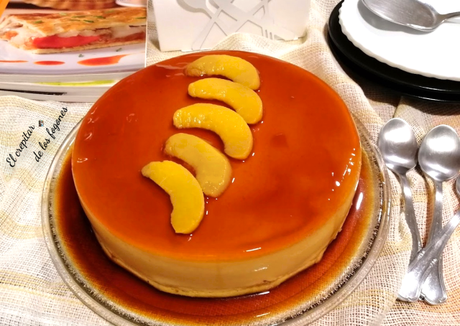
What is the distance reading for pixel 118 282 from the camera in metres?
1.35

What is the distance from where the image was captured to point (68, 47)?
82.2 inches

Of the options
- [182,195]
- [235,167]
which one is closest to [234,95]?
[235,167]

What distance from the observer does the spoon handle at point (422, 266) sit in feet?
4.47

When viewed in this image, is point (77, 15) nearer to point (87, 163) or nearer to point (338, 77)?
point (87, 163)

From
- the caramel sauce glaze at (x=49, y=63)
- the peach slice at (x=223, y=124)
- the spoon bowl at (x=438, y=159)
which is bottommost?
the spoon bowl at (x=438, y=159)

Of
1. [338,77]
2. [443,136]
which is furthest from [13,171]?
[443,136]

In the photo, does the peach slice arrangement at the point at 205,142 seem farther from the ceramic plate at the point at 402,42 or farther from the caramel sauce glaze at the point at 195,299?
the ceramic plate at the point at 402,42

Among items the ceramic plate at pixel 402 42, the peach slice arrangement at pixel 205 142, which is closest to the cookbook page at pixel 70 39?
the peach slice arrangement at pixel 205 142

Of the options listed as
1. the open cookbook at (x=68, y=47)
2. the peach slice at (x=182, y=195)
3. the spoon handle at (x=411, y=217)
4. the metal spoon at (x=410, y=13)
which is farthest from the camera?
the metal spoon at (x=410, y=13)

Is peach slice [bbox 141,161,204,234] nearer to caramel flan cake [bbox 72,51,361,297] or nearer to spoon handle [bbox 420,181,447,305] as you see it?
caramel flan cake [bbox 72,51,361,297]

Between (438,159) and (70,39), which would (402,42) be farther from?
(70,39)

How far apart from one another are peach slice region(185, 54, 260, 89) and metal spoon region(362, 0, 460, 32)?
3.08 ft

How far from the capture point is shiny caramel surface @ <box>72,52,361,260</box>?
1.21m

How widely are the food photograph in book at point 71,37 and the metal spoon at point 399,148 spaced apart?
1100 millimetres
